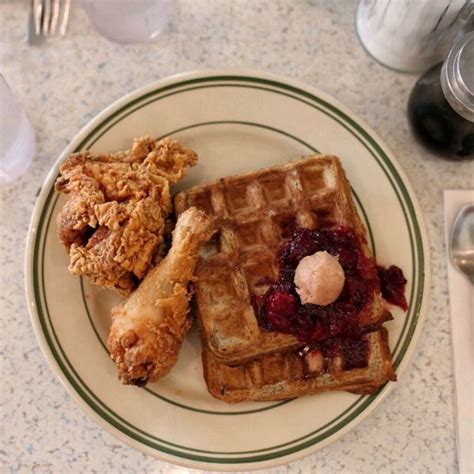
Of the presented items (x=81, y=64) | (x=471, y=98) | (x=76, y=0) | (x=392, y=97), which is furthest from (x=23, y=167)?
(x=471, y=98)

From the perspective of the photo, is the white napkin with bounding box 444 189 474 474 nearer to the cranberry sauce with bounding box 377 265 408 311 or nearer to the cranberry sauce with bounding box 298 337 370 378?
the cranberry sauce with bounding box 377 265 408 311

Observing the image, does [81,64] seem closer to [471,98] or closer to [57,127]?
[57,127]

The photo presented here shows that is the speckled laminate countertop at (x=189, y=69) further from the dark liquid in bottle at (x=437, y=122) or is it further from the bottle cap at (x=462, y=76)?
the bottle cap at (x=462, y=76)

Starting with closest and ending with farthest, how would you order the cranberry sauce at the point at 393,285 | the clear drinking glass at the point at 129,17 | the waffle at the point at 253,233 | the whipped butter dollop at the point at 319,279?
1. the whipped butter dollop at the point at 319,279
2. the waffle at the point at 253,233
3. the cranberry sauce at the point at 393,285
4. the clear drinking glass at the point at 129,17

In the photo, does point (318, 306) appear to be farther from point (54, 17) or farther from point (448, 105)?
point (54, 17)

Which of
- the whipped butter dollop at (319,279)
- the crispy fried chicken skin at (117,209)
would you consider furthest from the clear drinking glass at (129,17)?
the whipped butter dollop at (319,279)

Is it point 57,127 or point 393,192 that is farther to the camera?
point 57,127

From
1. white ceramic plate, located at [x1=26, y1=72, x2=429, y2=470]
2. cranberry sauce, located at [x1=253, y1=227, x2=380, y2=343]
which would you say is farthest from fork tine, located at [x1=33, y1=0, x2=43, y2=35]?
cranberry sauce, located at [x1=253, y1=227, x2=380, y2=343]
